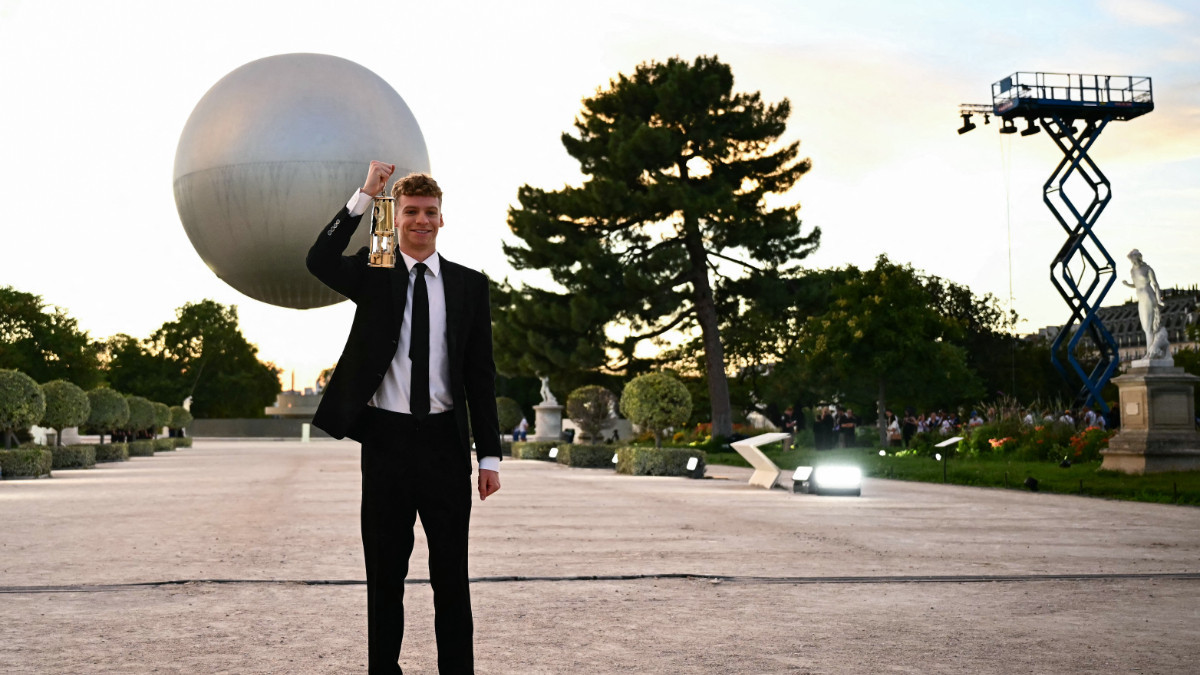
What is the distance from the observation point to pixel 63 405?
105ft

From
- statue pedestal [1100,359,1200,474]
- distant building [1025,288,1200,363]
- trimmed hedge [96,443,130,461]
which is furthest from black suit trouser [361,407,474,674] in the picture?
distant building [1025,288,1200,363]

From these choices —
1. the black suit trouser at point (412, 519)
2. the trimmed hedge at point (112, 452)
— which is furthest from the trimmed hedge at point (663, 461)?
the black suit trouser at point (412, 519)

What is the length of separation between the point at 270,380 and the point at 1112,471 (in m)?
120

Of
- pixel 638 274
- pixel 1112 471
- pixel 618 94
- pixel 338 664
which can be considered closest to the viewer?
pixel 338 664

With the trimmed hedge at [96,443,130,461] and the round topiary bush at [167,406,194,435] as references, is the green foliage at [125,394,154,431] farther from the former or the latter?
the round topiary bush at [167,406,194,435]

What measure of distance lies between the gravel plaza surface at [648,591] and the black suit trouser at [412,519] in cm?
116

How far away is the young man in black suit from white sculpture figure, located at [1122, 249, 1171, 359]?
22.5 m

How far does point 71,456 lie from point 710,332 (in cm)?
2337

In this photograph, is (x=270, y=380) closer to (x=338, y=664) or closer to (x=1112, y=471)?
(x=1112, y=471)

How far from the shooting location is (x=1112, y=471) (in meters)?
23.3

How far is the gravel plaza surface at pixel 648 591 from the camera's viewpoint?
19.1 feet

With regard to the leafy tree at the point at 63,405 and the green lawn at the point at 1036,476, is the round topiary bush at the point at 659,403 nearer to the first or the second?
the green lawn at the point at 1036,476

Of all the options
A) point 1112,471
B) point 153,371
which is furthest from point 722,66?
point 153,371

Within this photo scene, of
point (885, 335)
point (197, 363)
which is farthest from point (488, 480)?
point (197, 363)
